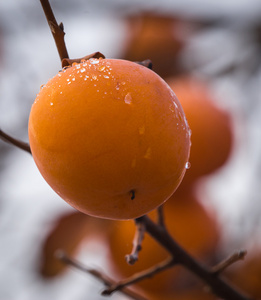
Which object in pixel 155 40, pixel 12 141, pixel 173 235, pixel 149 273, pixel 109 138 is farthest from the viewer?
pixel 155 40

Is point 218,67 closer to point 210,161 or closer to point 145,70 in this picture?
point 210,161

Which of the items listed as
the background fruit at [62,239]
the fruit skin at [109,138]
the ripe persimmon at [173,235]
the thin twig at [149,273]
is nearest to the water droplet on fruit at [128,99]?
the fruit skin at [109,138]

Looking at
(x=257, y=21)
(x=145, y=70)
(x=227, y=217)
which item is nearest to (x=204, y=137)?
(x=227, y=217)

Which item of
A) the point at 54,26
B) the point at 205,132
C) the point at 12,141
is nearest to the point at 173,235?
the point at 205,132

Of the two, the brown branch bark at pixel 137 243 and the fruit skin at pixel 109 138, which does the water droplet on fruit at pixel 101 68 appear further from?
the brown branch bark at pixel 137 243

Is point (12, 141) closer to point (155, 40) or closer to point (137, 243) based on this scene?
point (137, 243)

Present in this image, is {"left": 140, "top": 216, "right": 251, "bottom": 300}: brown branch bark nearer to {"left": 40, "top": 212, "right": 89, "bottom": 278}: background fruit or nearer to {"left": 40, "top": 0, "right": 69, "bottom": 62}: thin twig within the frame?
{"left": 40, "top": 0, "right": 69, "bottom": 62}: thin twig
